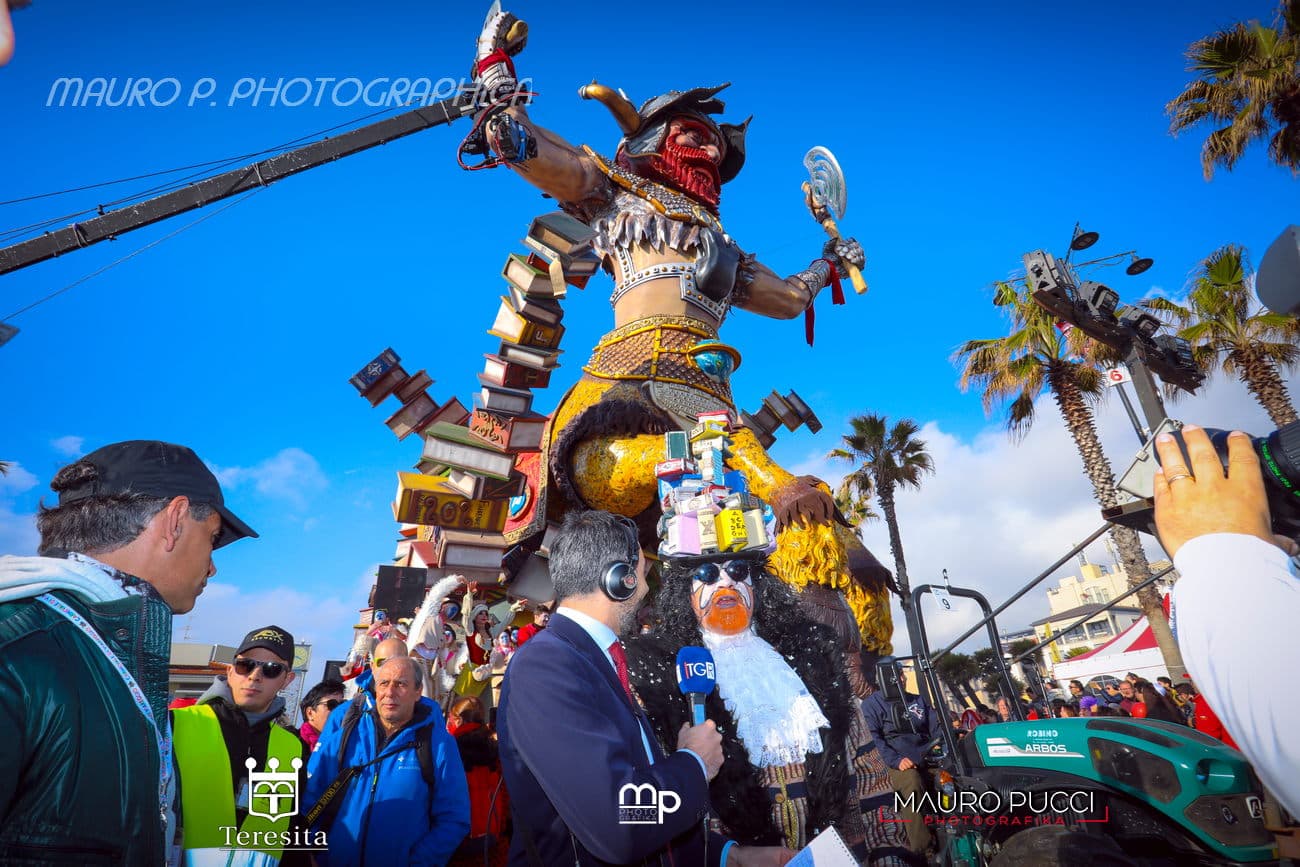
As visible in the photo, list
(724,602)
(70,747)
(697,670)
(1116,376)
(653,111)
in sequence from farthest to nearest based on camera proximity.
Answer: (653,111), (1116,376), (724,602), (697,670), (70,747)

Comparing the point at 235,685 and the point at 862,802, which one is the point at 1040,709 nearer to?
the point at 862,802

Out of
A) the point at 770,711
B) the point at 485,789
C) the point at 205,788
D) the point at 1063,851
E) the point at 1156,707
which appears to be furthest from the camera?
the point at 1156,707

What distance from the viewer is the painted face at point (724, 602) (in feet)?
11.5

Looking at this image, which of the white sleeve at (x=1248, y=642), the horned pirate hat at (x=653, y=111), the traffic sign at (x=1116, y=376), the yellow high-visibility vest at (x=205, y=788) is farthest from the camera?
the horned pirate hat at (x=653, y=111)

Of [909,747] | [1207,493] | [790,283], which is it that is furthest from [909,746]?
[1207,493]

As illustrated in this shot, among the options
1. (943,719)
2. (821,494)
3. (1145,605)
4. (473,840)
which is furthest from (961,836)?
(1145,605)

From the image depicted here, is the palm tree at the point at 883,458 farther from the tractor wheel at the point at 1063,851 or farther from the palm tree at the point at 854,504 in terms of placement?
the tractor wheel at the point at 1063,851

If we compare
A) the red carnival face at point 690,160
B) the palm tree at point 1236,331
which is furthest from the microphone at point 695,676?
the palm tree at point 1236,331

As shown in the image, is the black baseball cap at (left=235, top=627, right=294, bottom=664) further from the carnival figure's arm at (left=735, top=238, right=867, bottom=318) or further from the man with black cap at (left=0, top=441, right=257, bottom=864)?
the carnival figure's arm at (left=735, top=238, right=867, bottom=318)

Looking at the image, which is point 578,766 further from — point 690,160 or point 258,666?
point 690,160

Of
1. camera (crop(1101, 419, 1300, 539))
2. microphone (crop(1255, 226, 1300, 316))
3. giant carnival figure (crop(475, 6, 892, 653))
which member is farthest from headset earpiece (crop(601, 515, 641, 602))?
giant carnival figure (crop(475, 6, 892, 653))

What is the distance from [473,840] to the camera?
376 cm

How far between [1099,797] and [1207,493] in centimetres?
283

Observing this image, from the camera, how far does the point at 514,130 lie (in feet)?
15.3
